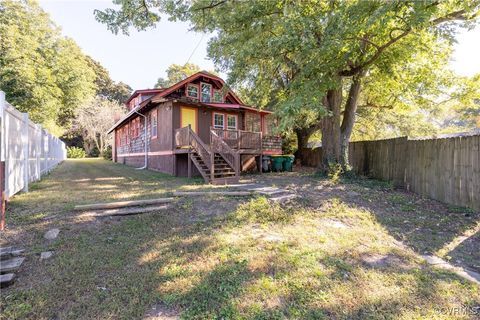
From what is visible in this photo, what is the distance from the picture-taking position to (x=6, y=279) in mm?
2713

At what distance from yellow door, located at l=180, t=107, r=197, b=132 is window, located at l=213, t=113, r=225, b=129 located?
1.35 m

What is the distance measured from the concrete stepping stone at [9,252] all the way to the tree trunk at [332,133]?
934 centimetres

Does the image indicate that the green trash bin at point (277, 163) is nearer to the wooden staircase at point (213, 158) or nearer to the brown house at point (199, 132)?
the brown house at point (199, 132)

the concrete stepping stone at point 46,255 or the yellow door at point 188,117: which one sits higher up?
the yellow door at point 188,117

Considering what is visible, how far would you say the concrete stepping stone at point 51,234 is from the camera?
12.4 feet

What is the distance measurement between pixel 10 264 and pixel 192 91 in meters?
12.2

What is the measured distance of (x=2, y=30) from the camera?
44.4ft

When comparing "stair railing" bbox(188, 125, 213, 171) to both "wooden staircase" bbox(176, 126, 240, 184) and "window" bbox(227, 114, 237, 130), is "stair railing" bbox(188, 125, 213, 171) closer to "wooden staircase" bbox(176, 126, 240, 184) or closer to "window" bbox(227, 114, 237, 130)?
"wooden staircase" bbox(176, 126, 240, 184)

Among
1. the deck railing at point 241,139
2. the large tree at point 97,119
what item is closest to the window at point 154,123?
the deck railing at point 241,139

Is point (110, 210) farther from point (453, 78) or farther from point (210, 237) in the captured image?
point (453, 78)

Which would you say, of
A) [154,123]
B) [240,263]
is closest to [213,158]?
[240,263]

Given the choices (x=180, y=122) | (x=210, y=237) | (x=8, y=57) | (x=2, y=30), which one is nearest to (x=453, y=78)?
(x=180, y=122)

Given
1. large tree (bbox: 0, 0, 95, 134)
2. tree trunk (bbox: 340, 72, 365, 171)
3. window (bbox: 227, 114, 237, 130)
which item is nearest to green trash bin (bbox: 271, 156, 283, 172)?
window (bbox: 227, 114, 237, 130)

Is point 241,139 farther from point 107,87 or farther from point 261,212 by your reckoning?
point 107,87
